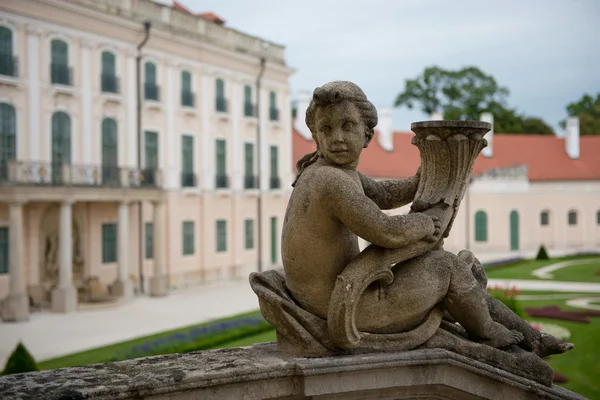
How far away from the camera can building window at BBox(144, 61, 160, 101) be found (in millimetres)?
28344

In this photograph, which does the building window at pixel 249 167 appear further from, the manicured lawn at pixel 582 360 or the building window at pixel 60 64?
the manicured lawn at pixel 582 360

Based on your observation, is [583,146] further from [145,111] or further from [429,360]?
[429,360]

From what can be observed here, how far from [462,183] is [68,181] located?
20803mm

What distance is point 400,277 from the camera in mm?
4734

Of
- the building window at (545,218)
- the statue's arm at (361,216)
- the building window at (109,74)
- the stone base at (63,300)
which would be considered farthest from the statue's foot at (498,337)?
the building window at (545,218)

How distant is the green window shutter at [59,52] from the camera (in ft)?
80.3

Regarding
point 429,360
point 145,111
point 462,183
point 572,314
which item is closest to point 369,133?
point 462,183

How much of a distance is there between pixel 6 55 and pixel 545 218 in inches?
1447

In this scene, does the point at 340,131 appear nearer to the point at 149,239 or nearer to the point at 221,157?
the point at 149,239

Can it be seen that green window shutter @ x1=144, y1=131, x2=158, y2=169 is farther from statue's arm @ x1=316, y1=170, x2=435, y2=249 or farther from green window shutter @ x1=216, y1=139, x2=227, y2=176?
statue's arm @ x1=316, y1=170, x2=435, y2=249

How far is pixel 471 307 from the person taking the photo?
4.74 meters

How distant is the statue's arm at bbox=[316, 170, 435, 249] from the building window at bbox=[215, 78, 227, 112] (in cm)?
2797

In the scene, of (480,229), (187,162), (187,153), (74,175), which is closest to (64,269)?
(74,175)

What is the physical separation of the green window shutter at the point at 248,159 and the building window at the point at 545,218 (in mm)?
23327
